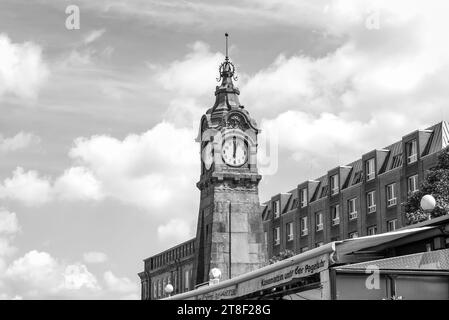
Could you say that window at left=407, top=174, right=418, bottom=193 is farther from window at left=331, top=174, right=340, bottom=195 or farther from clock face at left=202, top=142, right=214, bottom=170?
clock face at left=202, top=142, right=214, bottom=170

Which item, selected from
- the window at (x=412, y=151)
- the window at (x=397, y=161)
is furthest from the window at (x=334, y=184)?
Answer: the window at (x=412, y=151)

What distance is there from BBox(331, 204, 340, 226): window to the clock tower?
3587 cm

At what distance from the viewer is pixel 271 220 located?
312ft

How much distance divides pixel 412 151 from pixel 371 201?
720cm

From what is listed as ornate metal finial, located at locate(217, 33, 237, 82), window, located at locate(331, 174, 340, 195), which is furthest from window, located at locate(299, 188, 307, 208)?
ornate metal finial, located at locate(217, 33, 237, 82)

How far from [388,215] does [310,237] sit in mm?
14708

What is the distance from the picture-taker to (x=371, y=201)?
7588 centimetres

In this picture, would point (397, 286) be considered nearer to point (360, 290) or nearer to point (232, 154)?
point (360, 290)

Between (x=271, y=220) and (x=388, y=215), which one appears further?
(x=271, y=220)

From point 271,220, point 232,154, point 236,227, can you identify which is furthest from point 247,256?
point 271,220

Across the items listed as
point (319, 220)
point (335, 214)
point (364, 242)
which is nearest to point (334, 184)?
point (335, 214)

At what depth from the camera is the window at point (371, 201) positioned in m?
75.2

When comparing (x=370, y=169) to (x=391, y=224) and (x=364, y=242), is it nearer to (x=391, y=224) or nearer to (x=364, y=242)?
(x=391, y=224)
